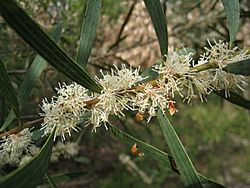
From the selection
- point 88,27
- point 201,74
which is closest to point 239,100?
point 201,74

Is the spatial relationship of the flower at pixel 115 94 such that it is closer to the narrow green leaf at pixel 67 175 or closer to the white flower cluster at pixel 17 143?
the white flower cluster at pixel 17 143

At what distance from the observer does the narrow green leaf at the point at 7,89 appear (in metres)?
0.97

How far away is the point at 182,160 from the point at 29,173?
1.25 feet

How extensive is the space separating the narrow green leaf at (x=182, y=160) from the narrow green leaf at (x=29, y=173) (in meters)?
0.29

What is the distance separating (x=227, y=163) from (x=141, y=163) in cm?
101

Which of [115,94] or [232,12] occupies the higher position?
[232,12]

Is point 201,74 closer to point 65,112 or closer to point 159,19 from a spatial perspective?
point 159,19

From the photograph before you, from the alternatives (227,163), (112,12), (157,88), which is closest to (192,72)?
(157,88)

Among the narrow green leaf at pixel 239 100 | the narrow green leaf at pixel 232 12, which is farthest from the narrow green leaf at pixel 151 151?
the narrow green leaf at pixel 232 12

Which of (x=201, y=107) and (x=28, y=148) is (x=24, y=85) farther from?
(x=201, y=107)

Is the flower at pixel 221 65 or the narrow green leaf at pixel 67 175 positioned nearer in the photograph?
the flower at pixel 221 65

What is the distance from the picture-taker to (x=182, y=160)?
1.02 meters

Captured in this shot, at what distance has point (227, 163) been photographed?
386cm

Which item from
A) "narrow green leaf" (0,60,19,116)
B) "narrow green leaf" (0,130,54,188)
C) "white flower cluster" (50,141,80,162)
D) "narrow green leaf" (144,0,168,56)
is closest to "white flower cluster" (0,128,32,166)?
"narrow green leaf" (0,60,19,116)
